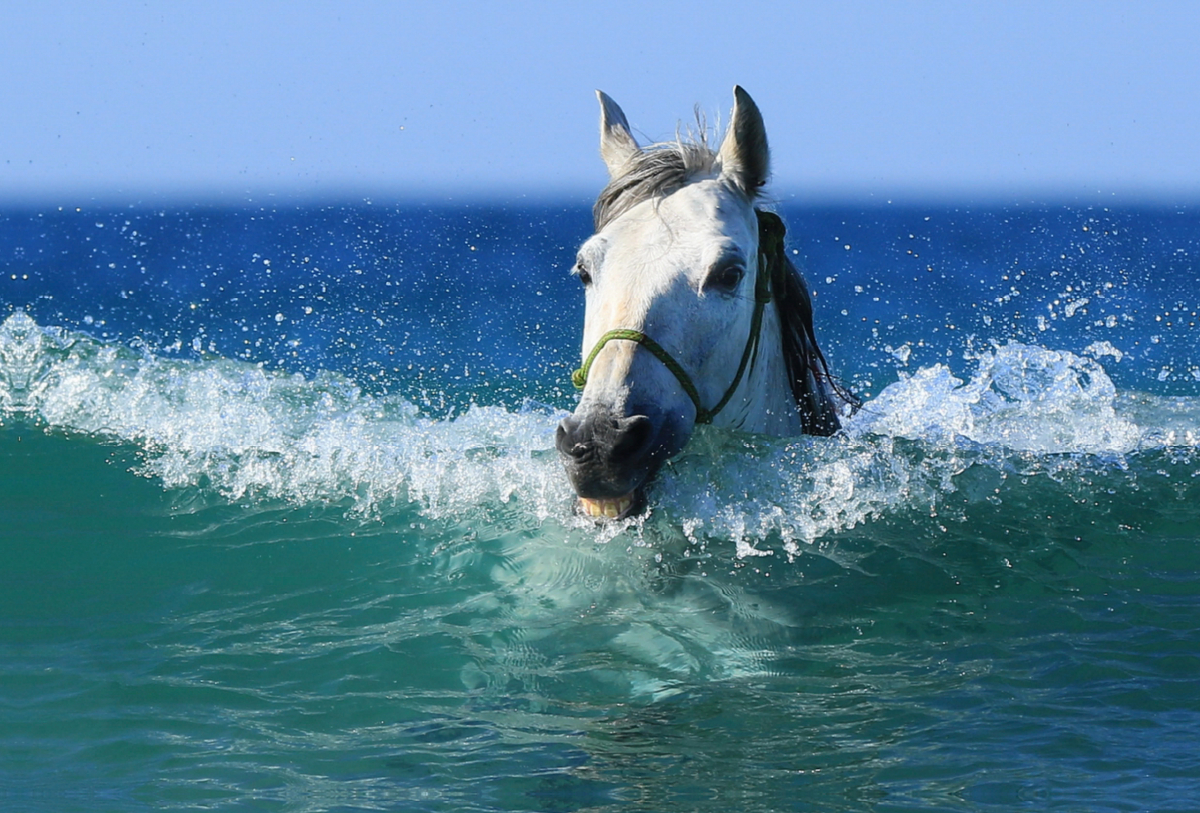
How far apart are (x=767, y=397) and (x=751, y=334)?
374 millimetres

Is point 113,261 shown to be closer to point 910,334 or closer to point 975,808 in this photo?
point 910,334

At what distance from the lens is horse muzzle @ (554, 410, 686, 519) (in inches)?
132

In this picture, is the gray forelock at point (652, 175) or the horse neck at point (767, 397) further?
the gray forelock at point (652, 175)

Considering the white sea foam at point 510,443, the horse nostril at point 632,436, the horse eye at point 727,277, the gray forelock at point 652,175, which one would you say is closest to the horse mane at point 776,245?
the gray forelock at point 652,175

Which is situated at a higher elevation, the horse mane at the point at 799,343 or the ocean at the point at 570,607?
the horse mane at the point at 799,343

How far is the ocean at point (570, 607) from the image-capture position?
10.8 feet

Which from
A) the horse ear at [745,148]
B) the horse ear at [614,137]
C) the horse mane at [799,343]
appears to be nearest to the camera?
the horse ear at [745,148]

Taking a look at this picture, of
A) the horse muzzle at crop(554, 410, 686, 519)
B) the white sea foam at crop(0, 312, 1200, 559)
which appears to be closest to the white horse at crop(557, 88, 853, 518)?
the horse muzzle at crop(554, 410, 686, 519)

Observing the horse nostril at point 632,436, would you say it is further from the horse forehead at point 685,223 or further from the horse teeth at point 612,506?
the horse forehead at point 685,223

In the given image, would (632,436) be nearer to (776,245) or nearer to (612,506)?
(612,506)

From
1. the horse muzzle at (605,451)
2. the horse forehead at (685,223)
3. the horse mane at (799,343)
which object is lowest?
the horse muzzle at (605,451)

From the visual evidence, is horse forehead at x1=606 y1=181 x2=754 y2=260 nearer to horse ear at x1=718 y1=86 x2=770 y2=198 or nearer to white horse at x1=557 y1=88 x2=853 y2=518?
white horse at x1=557 y1=88 x2=853 y2=518

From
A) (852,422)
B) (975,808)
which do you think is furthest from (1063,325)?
(975,808)

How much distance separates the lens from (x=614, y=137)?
188 inches
